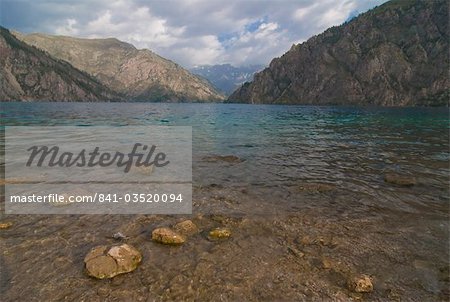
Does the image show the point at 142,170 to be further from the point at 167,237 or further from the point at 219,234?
the point at 219,234

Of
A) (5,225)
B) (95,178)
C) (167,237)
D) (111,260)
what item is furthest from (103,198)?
(111,260)

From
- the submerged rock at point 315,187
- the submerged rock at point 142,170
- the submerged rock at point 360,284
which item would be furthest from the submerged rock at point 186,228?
the submerged rock at point 142,170

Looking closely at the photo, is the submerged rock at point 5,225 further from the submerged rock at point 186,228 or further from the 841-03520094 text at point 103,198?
the submerged rock at point 186,228

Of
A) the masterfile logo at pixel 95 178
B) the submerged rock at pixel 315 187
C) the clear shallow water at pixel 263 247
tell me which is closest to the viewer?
the clear shallow water at pixel 263 247

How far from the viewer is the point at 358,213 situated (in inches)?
558

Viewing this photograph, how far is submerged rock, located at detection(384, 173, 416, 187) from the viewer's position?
18.8 m

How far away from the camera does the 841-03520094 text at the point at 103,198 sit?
590 inches

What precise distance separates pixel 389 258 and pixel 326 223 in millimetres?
3035

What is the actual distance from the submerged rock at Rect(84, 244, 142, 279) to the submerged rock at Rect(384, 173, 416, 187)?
663 inches

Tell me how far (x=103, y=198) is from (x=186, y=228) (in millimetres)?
6264

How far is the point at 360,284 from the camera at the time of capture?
8.54m

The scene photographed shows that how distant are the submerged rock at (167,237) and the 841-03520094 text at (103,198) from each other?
4597mm

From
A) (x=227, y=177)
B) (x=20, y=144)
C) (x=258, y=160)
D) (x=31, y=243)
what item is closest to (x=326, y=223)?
(x=227, y=177)

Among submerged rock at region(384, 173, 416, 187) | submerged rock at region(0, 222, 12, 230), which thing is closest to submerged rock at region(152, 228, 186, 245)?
submerged rock at region(0, 222, 12, 230)
